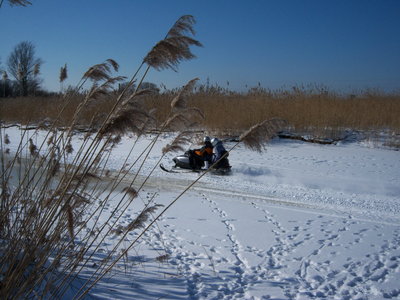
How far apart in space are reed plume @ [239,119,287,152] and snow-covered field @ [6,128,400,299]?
170 cm

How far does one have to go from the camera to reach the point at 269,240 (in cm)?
477

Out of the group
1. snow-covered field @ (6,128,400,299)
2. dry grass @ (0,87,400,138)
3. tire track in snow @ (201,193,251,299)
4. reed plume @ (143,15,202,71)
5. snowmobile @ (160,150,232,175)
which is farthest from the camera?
dry grass @ (0,87,400,138)

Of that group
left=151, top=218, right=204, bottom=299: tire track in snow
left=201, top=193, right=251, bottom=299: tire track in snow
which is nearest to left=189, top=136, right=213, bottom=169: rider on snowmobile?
left=201, top=193, right=251, bottom=299: tire track in snow

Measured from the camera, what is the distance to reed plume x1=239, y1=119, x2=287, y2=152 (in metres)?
2.46

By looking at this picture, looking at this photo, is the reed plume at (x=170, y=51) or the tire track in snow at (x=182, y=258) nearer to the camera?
the reed plume at (x=170, y=51)

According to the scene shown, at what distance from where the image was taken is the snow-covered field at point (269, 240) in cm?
351

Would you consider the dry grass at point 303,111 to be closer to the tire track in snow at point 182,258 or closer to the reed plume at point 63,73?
the tire track in snow at point 182,258

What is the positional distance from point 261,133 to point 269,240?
272 centimetres

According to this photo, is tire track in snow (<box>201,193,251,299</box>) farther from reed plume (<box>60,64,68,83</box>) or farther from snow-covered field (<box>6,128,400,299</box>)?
reed plume (<box>60,64,68,83</box>)

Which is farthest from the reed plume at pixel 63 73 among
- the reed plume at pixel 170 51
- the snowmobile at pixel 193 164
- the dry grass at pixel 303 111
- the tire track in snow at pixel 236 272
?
the dry grass at pixel 303 111

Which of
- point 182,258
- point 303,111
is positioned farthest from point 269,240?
point 303,111

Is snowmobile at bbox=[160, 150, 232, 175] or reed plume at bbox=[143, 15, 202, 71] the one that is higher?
reed plume at bbox=[143, 15, 202, 71]

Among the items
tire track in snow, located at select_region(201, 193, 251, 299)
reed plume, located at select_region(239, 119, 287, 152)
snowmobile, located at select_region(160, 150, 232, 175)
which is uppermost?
reed plume, located at select_region(239, 119, 287, 152)

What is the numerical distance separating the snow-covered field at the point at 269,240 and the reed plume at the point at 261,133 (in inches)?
66.9
